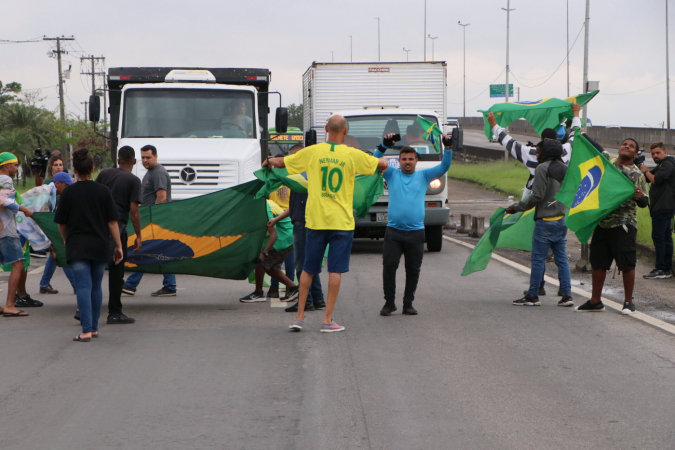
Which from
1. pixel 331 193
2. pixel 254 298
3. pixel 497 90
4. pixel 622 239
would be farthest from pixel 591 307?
pixel 497 90

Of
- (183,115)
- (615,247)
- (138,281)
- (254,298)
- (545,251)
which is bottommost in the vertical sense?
(254,298)

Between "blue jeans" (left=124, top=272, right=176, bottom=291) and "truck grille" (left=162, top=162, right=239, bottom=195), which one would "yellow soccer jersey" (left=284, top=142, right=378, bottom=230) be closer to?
"blue jeans" (left=124, top=272, right=176, bottom=291)

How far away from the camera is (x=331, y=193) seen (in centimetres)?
796

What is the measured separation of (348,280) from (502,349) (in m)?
4.87

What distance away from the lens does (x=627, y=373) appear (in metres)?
6.42

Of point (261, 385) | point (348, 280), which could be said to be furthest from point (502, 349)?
point (348, 280)

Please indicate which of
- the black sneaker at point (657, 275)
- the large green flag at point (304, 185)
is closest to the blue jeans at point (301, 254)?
the large green flag at point (304, 185)

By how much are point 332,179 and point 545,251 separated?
3099mm

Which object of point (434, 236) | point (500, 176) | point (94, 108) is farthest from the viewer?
point (500, 176)

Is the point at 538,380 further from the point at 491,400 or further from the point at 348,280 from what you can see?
the point at 348,280

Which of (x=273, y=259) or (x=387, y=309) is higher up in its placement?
(x=273, y=259)

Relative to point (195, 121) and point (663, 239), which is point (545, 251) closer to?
point (663, 239)

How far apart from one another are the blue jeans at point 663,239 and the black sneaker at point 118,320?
24.1ft

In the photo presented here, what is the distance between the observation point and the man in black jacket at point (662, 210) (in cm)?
1181
